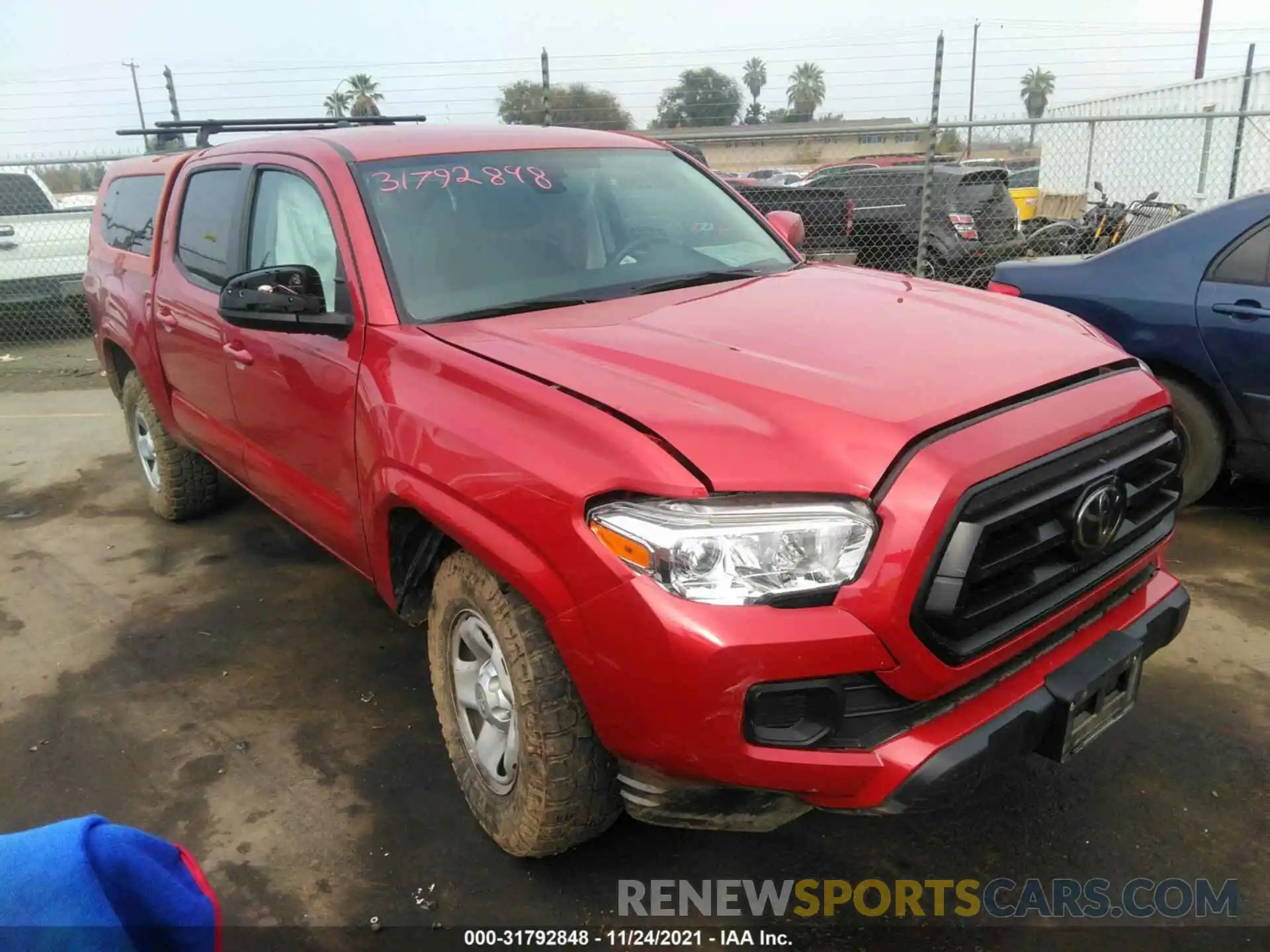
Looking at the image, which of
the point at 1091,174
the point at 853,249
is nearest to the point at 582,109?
the point at 853,249

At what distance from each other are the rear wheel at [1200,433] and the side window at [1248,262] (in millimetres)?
499

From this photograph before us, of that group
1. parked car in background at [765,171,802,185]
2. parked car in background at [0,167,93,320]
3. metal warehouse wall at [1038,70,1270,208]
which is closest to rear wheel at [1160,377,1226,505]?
metal warehouse wall at [1038,70,1270,208]

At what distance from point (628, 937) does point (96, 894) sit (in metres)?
1.59

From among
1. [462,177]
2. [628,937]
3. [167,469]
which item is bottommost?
[628,937]

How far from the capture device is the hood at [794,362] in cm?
192

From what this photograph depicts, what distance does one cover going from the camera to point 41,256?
32.9 feet

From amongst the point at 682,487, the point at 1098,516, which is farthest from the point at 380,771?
the point at 1098,516

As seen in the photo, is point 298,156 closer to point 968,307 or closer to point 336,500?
point 336,500

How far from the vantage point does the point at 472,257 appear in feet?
9.70

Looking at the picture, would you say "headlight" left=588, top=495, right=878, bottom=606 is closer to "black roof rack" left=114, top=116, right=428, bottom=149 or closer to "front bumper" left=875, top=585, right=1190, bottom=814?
"front bumper" left=875, top=585, right=1190, bottom=814

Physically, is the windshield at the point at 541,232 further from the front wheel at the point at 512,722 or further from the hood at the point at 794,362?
the front wheel at the point at 512,722

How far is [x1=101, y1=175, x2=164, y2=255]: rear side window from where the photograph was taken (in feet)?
15.4

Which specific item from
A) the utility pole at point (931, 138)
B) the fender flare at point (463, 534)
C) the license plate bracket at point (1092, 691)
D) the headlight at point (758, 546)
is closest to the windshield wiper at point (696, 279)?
the fender flare at point (463, 534)

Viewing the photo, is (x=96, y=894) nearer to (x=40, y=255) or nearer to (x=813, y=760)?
(x=813, y=760)
